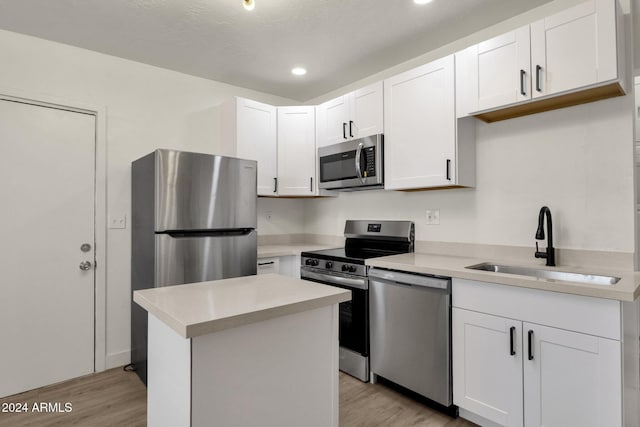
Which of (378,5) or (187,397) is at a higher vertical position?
(378,5)

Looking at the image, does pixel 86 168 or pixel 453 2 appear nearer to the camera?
pixel 453 2

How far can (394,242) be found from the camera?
3.05 metres

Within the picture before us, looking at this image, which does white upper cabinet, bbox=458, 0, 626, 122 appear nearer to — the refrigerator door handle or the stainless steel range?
the stainless steel range

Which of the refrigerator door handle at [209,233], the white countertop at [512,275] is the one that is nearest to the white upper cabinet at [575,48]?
the white countertop at [512,275]

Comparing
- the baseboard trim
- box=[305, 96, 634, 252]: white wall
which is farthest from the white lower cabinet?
the baseboard trim

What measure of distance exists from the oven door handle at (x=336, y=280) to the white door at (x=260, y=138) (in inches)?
34.9

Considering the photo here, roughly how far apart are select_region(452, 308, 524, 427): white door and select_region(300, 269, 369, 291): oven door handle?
71 cm

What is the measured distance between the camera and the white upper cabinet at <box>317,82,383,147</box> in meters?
2.86

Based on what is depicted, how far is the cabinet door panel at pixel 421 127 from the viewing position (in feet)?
7.78

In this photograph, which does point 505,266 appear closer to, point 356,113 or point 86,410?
point 356,113

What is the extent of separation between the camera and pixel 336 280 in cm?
276

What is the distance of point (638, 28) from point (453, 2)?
105 cm

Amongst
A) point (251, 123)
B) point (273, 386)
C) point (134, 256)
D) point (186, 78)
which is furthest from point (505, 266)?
point (186, 78)

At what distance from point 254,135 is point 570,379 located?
287 centimetres
